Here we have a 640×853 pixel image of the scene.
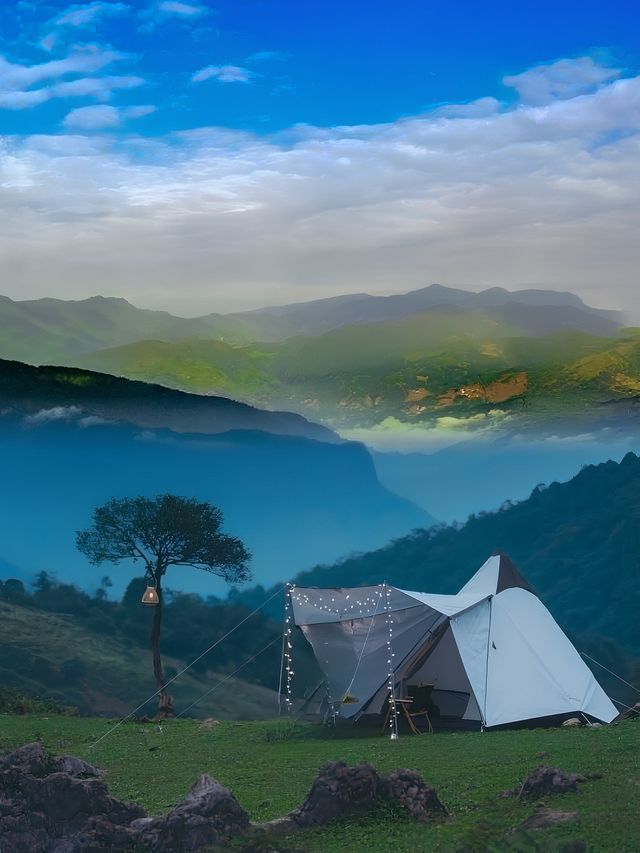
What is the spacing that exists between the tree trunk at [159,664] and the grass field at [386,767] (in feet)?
3.67

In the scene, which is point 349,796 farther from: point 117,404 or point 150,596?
point 117,404

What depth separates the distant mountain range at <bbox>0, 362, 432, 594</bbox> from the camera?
20.4 meters

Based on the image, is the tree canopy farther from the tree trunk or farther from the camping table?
the camping table

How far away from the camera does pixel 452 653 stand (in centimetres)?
1088

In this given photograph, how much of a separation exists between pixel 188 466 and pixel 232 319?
295 centimetres

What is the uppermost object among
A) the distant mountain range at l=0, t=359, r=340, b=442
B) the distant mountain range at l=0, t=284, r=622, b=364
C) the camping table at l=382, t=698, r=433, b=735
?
the distant mountain range at l=0, t=284, r=622, b=364

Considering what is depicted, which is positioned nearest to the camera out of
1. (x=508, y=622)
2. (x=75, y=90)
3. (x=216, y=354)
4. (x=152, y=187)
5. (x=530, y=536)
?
(x=508, y=622)

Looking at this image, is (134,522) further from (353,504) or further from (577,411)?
(577,411)

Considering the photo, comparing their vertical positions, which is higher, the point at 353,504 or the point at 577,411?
the point at 577,411

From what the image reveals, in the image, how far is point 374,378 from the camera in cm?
2158

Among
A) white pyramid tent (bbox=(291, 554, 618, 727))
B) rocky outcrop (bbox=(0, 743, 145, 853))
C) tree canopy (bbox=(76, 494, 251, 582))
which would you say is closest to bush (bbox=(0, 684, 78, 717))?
tree canopy (bbox=(76, 494, 251, 582))

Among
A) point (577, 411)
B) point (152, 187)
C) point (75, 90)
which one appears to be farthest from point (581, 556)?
point (75, 90)

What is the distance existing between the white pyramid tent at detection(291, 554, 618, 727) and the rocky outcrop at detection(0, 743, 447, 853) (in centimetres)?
390

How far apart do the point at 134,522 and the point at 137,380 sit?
6.08 meters
